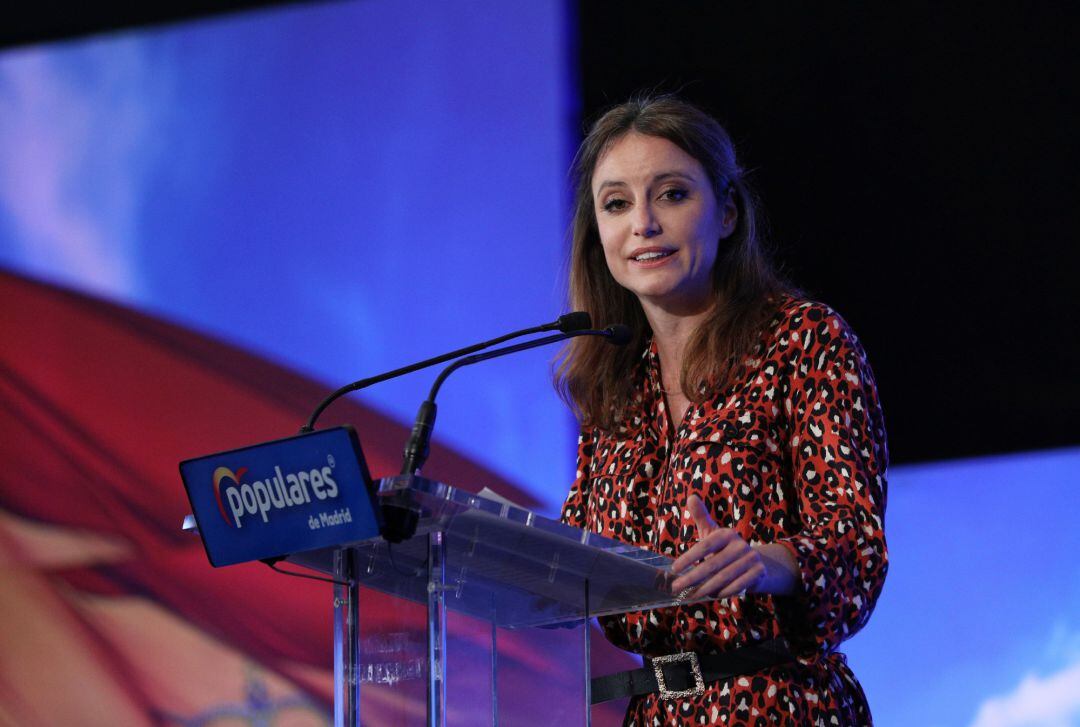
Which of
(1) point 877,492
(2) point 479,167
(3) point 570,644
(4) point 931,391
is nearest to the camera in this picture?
(3) point 570,644

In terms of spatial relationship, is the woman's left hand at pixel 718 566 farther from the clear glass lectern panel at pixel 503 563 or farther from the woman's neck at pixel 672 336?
the woman's neck at pixel 672 336

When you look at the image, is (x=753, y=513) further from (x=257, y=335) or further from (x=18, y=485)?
(x=18, y=485)

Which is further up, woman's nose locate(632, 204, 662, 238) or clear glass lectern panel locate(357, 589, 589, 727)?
woman's nose locate(632, 204, 662, 238)

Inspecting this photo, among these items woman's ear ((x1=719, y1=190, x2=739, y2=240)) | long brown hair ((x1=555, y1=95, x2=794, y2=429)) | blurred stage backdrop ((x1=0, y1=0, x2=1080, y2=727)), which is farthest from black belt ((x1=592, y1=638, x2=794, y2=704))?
blurred stage backdrop ((x1=0, y1=0, x2=1080, y2=727))

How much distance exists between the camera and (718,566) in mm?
1493

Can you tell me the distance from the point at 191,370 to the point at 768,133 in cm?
177

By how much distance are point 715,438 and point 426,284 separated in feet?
6.06

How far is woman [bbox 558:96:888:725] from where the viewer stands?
169 centimetres

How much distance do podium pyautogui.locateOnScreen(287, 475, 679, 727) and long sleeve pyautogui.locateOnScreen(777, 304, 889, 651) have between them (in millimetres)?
203

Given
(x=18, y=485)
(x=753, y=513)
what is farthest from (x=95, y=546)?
(x=753, y=513)

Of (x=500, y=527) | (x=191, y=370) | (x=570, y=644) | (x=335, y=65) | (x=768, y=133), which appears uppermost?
(x=335, y=65)

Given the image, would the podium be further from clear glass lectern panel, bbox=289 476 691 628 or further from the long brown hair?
the long brown hair

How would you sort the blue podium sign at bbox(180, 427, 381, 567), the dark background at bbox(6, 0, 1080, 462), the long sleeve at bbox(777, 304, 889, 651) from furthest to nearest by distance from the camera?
the dark background at bbox(6, 0, 1080, 462), the long sleeve at bbox(777, 304, 889, 651), the blue podium sign at bbox(180, 427, 381, 567)

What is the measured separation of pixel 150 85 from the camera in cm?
396
